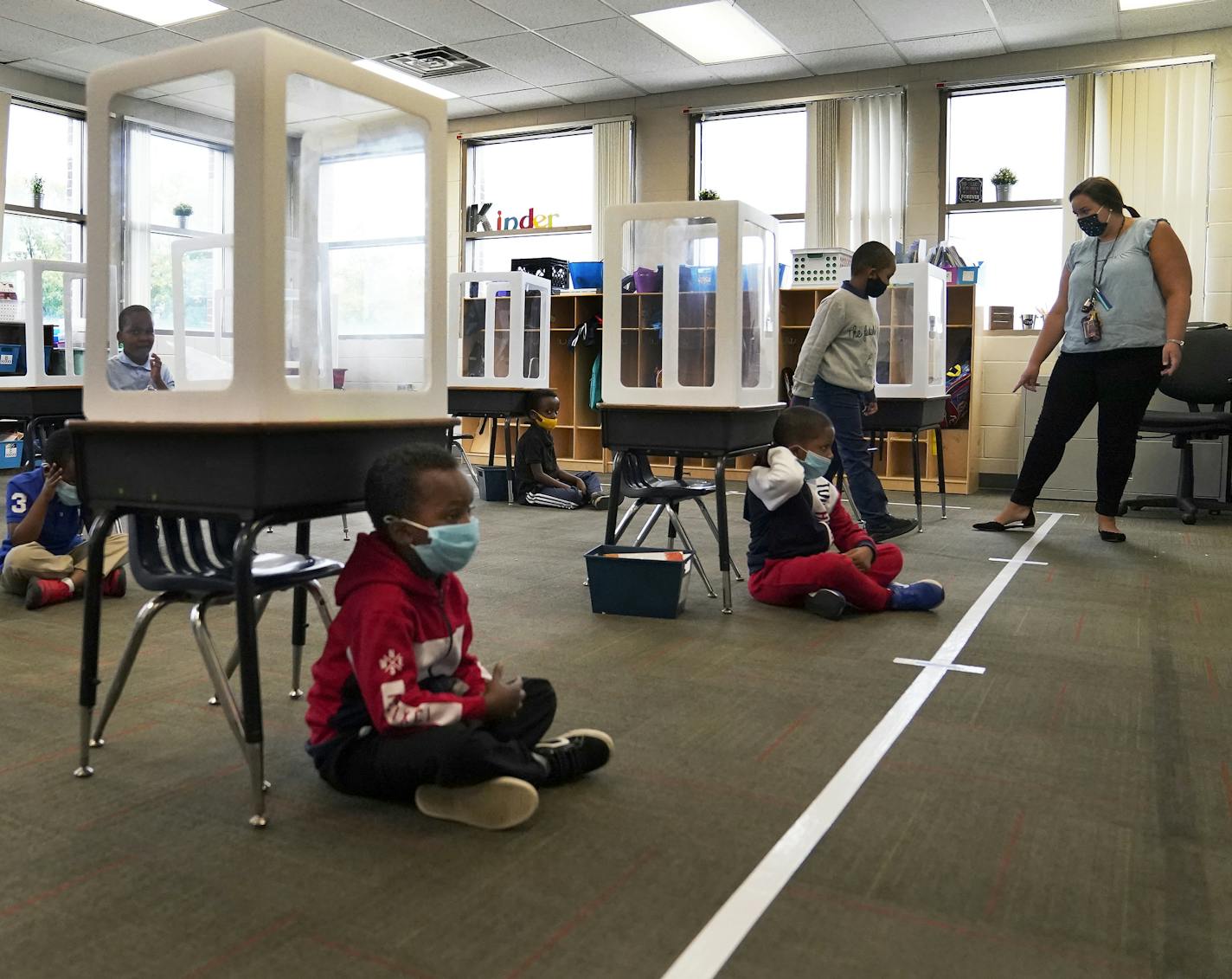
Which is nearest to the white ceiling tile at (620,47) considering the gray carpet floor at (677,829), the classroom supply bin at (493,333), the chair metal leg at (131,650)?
the classroom supply bin at (493,333)

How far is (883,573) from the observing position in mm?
3449

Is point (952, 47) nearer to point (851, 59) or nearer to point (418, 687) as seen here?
point (851, 59)

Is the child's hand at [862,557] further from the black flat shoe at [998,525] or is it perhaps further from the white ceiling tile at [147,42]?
the white ceiling tile at [147,42]

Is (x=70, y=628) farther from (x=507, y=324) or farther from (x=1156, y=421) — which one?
(x=1156, y=421)

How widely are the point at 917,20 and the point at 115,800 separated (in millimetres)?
6878

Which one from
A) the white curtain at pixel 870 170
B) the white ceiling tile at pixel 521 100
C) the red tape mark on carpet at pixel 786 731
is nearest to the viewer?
the red tape mark on carpet at pixel 786 731

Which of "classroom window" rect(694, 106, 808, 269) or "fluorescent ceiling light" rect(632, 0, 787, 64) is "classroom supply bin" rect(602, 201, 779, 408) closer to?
"fluorescent ceiling light" rect(632, 0, 787, 64)

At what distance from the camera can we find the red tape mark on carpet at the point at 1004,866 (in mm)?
1459

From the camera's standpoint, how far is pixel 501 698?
172 centimetres

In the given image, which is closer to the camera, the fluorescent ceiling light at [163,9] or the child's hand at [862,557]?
the child's hand at [862,557]

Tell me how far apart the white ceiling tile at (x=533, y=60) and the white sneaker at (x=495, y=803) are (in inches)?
268

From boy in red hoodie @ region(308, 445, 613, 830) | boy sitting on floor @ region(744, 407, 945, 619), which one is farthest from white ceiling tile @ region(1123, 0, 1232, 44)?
boy in red hoodie @ region(308, 445, 613, 830)

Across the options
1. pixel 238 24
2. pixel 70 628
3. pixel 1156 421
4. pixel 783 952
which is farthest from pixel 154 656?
pixel 238 24

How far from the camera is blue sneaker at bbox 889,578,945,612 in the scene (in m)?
3.33
